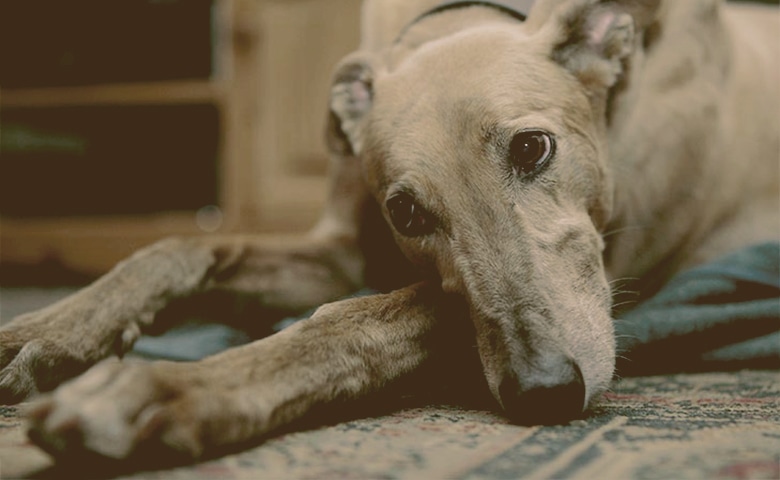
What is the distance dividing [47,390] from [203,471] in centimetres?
51

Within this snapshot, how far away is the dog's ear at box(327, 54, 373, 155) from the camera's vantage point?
1.74m

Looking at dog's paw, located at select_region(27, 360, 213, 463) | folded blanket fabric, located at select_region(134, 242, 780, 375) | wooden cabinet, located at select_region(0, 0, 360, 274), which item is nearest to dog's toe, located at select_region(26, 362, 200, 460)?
dog's paw, located at select_region(27, 360, 213, 463)

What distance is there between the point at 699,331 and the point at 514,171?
509mm

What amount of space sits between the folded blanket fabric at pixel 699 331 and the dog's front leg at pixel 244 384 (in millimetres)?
397

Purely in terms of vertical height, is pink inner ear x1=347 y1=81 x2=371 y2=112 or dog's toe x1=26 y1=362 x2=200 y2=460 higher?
pink inner ear x1=347 y1=81 x2=371 y2=112

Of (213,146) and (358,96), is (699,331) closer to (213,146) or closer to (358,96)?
(358,96)

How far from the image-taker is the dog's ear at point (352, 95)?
1.74 metres

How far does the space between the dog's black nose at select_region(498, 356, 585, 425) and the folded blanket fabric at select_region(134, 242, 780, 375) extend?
37 centimetres

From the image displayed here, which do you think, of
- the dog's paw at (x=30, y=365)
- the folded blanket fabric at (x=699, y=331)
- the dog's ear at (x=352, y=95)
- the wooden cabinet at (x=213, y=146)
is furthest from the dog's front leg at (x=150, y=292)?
the wooden cabinet at (x=213, y=146)

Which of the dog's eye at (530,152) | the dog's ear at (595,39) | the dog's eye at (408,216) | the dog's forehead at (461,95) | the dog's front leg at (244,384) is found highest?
the dog's ear at (595,39)

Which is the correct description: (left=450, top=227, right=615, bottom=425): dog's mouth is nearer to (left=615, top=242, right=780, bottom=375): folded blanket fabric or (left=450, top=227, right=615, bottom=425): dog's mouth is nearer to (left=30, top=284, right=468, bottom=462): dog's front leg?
(left=30, top=284, right=468, bottom=462): dog's front leg

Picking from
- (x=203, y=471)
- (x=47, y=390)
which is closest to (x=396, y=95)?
(x=47, y=390)

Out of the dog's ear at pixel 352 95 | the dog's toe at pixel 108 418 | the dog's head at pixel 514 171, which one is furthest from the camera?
the dog's ear at pixel 352 95

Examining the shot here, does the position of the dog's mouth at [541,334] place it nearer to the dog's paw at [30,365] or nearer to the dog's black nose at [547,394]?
the dog's black nose at [547,394]
